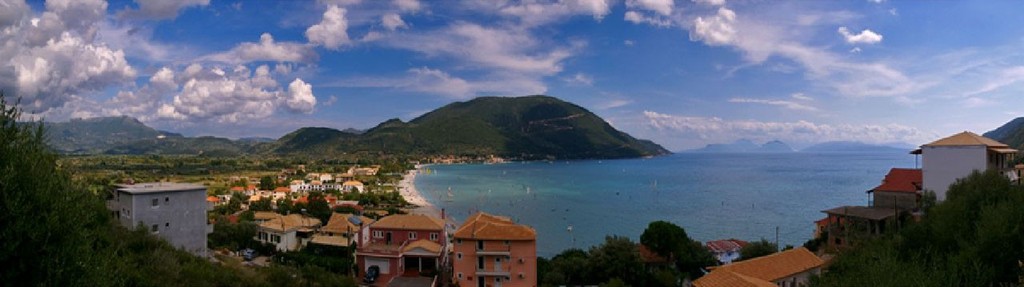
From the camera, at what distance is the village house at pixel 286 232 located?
31172mm

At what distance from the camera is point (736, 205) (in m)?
65.8

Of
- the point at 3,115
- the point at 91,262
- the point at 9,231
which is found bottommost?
the point at 91,262

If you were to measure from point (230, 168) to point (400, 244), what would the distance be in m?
92.0

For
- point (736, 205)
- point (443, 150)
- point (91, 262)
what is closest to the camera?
point (91, 262)

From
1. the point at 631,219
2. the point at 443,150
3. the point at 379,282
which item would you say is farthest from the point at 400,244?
the point at 443,150

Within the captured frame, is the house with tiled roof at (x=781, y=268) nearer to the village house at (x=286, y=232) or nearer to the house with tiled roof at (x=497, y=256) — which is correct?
the house with tiled roof at (x=497, y=256)

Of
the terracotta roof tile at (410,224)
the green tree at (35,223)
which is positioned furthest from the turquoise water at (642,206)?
the green tree at (35,223)

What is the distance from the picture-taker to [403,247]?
25.8m

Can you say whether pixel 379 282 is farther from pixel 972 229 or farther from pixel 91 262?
pixel 972 229

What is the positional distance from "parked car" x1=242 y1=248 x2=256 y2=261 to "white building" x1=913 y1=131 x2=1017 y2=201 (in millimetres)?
33931

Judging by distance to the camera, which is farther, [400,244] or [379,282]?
[400,244]

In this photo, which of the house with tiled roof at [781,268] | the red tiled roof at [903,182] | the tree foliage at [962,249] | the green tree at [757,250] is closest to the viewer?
the tree foliage at [962,249]

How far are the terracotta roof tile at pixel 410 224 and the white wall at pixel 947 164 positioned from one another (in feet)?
80.9

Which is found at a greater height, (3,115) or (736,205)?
(3,115)
